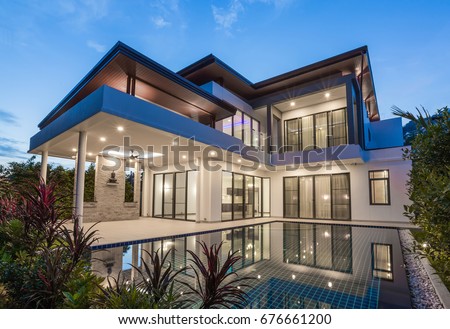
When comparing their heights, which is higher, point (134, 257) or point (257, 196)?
point (257, 196)

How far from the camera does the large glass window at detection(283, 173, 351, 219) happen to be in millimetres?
14117

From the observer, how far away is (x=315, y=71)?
46.5 ft

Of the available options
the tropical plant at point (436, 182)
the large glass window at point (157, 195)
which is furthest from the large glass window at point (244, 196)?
the tropical plant at point (436, 182)

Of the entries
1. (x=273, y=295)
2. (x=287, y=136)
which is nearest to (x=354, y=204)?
(x=287, y=136)

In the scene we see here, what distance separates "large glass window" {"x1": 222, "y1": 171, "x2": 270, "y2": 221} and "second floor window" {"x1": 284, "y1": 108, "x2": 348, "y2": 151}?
3150mm

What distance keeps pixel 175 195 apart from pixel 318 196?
842 cm

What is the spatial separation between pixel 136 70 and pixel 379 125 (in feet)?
56.4

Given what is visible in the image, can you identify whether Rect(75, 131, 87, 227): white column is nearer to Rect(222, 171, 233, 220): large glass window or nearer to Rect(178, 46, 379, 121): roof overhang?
Rect(222, 171, 233, 220): large glass window

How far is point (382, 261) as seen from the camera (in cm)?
578

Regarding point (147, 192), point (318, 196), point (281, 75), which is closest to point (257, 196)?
point (318, 196)

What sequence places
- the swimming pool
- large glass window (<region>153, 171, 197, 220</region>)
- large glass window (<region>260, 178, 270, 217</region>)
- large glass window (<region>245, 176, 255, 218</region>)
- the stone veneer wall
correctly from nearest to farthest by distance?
1. the swimming pool
2. the stone veneer wall
3. large glass window (<region>153, 171, 197, 220</region>)
4. large glass window (<region>245, 176, 255, 218</region>)
5. large glass window (<region>260, 178, 270, 217</region>)

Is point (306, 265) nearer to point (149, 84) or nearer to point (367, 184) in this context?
point (149, 84)

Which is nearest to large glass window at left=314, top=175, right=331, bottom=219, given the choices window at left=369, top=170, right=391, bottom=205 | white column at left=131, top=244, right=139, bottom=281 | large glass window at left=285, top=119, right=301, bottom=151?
window at left=369, top=170, right=391, bottom=205
